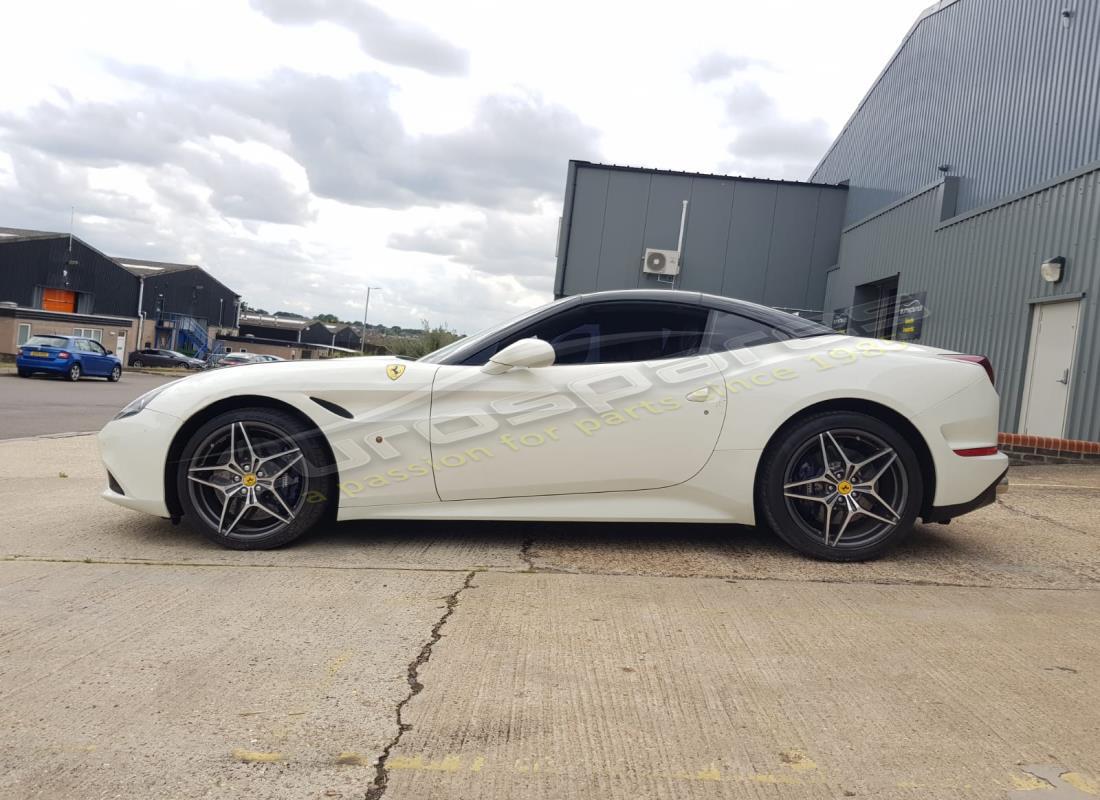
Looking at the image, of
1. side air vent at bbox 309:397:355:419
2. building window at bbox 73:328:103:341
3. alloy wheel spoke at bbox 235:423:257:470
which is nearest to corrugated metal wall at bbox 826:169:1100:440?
side air vent at bbox 309:397:355:419

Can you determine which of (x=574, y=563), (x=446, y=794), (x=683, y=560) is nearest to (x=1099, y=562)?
(x=683, y=560)

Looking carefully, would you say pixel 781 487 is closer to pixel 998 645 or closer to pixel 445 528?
pixel 998 645

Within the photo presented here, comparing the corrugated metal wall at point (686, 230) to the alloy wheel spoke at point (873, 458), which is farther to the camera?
the corrugated metal wall at point (686, 230)

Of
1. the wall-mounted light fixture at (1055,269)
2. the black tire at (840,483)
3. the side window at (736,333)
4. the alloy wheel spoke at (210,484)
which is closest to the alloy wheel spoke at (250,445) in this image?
the alloy wheel spoke at (210,484)

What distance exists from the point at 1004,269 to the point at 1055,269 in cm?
144

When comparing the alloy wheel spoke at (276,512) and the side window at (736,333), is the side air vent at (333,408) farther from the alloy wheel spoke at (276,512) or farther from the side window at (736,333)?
the side window at (736,333)

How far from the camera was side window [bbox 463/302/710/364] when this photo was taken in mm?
4070

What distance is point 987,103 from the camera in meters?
12.6

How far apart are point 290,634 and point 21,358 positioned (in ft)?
93.5

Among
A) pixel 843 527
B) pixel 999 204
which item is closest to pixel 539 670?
pixel 843 527

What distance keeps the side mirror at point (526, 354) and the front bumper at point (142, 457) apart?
1542 mm

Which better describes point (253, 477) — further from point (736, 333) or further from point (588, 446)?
point (736, 333)

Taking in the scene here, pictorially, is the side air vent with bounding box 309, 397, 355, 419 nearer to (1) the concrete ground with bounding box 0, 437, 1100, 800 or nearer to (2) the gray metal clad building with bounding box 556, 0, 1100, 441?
(1) the concrete ground with bounding box 0, 437, 1100, 800

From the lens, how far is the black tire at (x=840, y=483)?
3859mm
